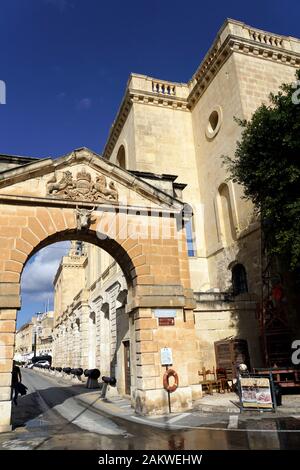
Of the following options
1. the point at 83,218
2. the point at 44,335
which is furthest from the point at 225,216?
the point at 44,335

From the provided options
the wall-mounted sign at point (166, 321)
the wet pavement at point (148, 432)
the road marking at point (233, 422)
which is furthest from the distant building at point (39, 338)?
the road marking at point (233, 422)

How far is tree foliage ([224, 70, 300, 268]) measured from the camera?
13.7 meters

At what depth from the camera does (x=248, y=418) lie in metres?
10.1

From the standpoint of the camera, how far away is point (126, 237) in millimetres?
13031

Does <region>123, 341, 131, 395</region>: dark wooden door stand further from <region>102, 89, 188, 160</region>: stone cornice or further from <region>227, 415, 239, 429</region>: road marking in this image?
<region>102, 89, 188, 160</region>: stone cornice

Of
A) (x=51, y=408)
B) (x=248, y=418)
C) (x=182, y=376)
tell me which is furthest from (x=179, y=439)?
(x=51, y=408)

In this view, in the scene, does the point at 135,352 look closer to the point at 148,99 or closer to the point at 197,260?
the point at 197,260

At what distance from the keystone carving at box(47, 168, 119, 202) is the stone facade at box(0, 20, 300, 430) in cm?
4

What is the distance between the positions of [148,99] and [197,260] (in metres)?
11.6

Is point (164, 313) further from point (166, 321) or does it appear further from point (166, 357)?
point (166, 357)

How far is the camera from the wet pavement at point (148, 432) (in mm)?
7652

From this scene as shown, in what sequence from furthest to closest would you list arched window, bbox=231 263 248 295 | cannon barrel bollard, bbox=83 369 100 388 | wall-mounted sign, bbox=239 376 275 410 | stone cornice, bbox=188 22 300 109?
stone cornice, bbox=188 22 300 109 → cannon barrel bollard, bbox=83 369 100 388 → arched window, bbox=231 263 248 295 → wall-mounted sign, bbox=239 376 275 410

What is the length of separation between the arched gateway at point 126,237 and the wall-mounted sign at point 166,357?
0.15 m

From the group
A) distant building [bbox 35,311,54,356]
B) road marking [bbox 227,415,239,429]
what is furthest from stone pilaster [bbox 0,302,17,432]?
distant building [bbox 35,311,54,356]
